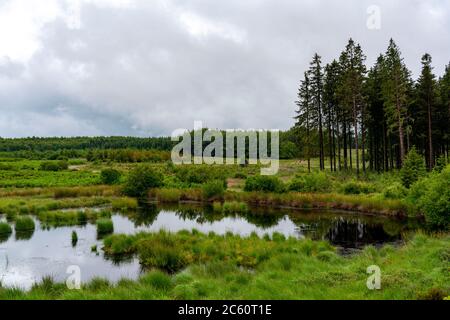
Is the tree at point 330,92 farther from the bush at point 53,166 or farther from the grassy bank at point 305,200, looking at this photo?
the bush at point 53,166

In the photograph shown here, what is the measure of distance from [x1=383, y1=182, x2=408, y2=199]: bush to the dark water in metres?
3.49

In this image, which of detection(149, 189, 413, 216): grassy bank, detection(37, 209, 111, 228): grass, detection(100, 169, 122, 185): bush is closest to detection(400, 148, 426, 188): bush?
detection(149, 189, 413, 216): grassy bank

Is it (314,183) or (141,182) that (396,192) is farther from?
(141,182)

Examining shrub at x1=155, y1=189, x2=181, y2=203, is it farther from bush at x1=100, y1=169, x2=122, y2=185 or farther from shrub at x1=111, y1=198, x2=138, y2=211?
bush at x1=100, y1=169, x2=122, y2=185

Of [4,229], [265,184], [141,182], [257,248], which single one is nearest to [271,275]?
[257,248]

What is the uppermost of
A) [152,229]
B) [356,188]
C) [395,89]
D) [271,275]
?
[395,89]

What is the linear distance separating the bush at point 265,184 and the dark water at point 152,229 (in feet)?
18.6

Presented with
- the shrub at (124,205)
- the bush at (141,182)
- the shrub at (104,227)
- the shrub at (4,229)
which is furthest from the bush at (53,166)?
the shrub at (104,227)

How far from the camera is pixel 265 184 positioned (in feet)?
141

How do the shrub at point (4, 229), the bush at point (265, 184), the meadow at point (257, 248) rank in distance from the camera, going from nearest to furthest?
the meadow at point (257, 248) → the shrub at point (4, 229) → the bush at point (265, 184)

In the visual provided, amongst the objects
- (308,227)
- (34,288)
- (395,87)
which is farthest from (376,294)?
(395,87)

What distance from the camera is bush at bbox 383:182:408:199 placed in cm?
3331

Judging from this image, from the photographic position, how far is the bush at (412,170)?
34938 mm

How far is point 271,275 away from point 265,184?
29.3 meters
